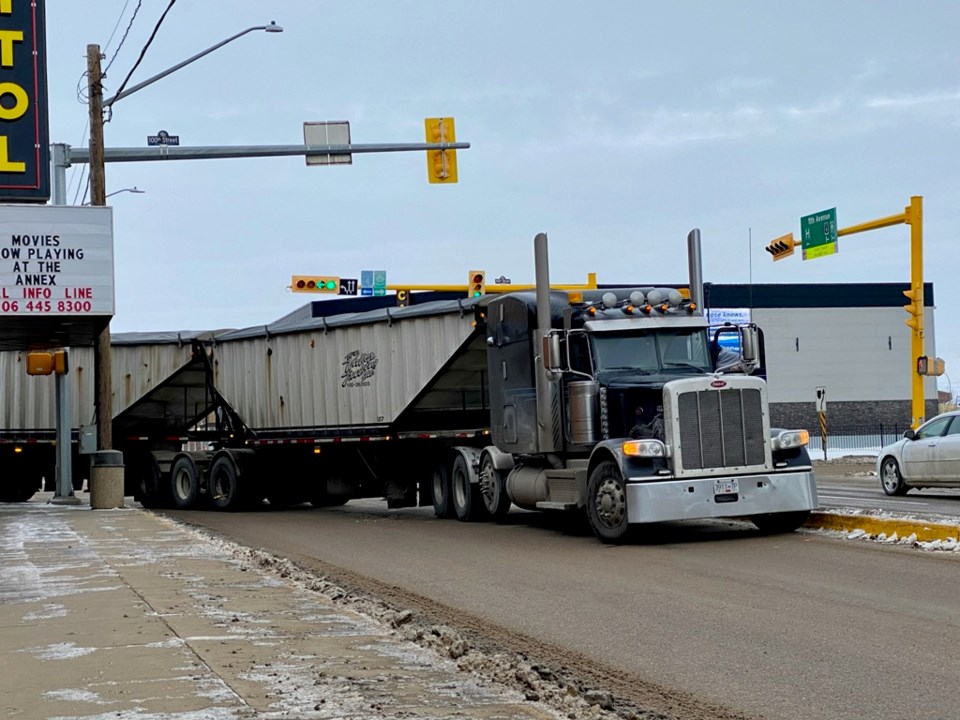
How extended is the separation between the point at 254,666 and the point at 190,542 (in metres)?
9.05

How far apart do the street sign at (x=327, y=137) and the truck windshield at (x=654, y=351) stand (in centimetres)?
918

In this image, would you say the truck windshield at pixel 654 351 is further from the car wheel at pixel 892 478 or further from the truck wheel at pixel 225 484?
the truck wheel at pixel 225 484

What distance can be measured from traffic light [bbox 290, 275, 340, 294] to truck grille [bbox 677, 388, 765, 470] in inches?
1086

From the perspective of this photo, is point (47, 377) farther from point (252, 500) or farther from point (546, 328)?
point (546, 328)

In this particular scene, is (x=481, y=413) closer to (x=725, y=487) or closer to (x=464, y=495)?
(x=464, y=495)

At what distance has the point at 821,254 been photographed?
3300 cm

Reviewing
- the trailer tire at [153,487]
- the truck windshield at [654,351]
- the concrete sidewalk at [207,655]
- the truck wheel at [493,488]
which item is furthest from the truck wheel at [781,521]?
the trailer tire at [153,487]

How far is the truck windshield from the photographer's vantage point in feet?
54.5

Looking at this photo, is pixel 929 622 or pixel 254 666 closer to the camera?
pixel 254 666

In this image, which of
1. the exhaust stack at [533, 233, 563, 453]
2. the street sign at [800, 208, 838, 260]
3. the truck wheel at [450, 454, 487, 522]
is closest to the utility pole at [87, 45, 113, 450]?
the truck wheel at [450, 454, 487, 522]

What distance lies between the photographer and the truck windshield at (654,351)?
16.6 m

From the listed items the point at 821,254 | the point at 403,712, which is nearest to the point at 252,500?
the point at 821,254

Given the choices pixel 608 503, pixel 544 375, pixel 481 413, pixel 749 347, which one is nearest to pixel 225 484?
pixel 481 413

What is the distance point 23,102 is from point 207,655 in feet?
63.9
